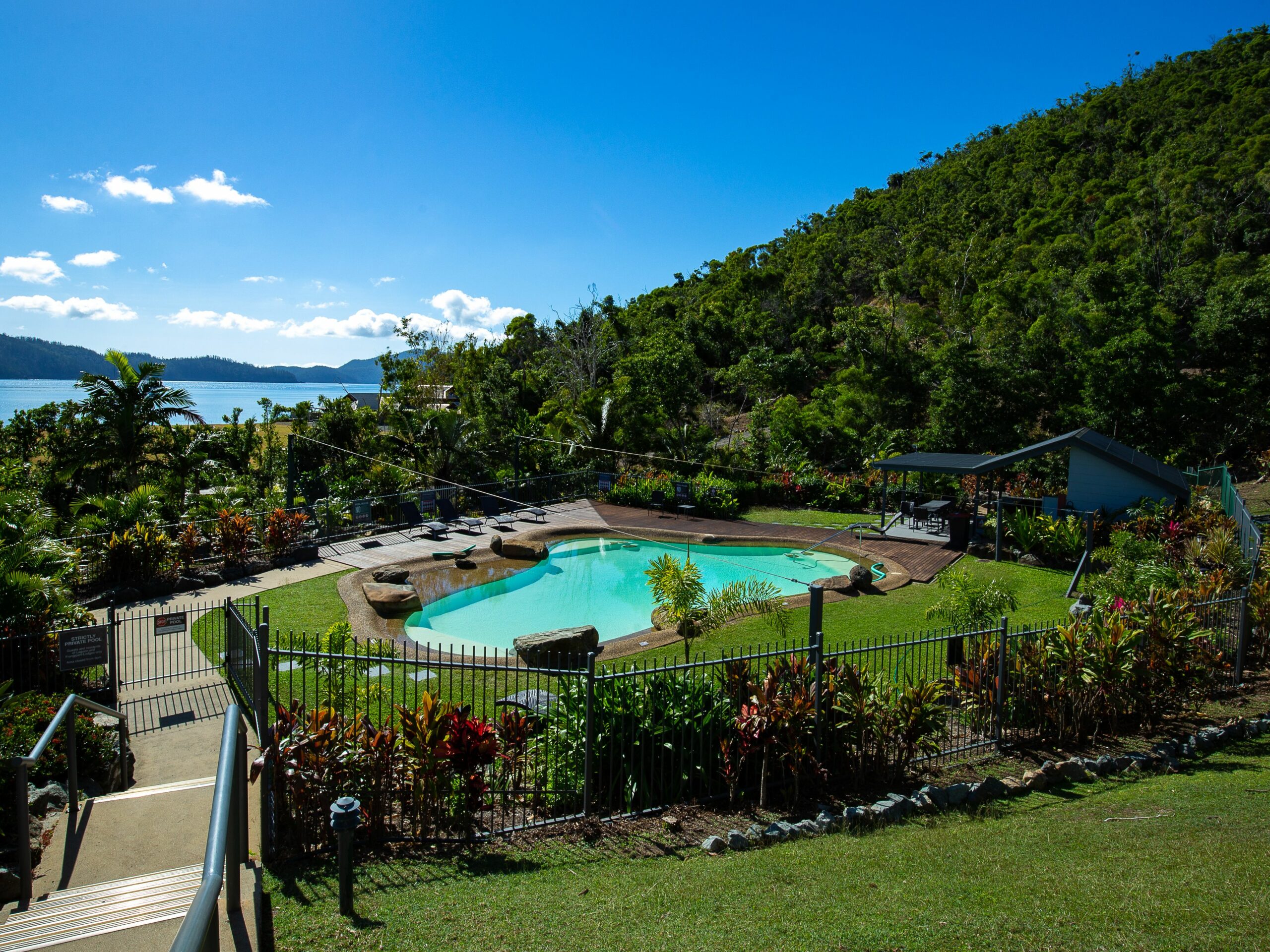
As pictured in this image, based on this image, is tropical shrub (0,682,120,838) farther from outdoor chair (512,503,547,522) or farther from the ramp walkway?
outdoor chair (512,503,547,522)

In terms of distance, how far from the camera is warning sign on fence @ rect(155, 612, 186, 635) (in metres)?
9.27

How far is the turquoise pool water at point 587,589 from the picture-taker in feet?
44.4

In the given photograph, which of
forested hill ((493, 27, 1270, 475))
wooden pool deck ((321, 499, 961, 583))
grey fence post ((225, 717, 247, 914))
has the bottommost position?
wooden pool deck ((321, 499, 961, 583))

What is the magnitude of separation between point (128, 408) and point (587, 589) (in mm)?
12361

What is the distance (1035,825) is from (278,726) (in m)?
5.86

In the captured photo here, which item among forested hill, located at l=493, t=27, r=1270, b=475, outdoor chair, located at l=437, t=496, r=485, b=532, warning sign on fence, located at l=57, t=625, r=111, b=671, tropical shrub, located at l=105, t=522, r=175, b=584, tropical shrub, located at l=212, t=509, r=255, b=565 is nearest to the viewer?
warning sign on fence, located at l=57, t=625, r=111, b=671

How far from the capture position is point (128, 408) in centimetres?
1827

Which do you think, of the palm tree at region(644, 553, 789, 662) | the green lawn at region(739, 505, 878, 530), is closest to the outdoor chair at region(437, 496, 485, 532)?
the green lawn at region(739, 505, 878, 530)

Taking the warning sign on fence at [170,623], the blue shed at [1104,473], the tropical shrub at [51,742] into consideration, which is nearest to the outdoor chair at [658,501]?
the blue shed at [1104,473]

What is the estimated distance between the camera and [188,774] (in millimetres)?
6992

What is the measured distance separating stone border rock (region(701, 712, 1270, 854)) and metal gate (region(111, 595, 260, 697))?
5695 millimetres

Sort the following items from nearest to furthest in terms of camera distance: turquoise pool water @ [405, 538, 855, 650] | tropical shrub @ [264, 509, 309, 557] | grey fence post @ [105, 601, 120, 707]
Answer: grey fence post @ [105, 601, 120, 707], turquoise pool water @ [405, 538, 855, 650], tropical shrub @ [264, 509, 309, 557]

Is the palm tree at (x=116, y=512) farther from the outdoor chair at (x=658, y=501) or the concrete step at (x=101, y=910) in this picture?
the outdoor chair at (x=658, y=501)

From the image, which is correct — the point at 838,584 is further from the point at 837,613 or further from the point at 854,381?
the point at 854,381
